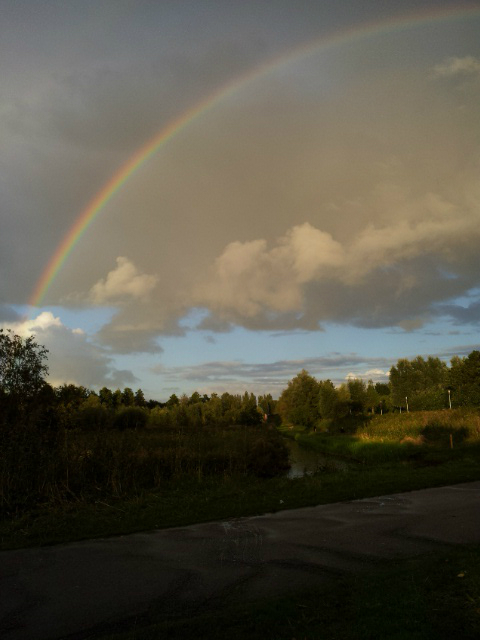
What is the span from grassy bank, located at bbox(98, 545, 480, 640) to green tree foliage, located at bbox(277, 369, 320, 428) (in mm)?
74832

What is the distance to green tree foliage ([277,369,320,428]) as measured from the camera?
8169 centimetres

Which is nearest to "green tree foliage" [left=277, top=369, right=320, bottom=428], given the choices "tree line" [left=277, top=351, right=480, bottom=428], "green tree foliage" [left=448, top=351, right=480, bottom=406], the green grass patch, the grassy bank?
"tree line" [left=277, top=351, right=480, bottom=428]

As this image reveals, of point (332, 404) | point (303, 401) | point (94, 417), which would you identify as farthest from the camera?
point (303, 401)

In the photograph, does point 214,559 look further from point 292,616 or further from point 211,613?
point 292,616

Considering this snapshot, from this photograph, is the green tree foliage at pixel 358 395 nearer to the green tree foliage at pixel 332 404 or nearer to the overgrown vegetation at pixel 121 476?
the green tree foliage at pixel 332 404

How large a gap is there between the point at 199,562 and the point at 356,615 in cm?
354

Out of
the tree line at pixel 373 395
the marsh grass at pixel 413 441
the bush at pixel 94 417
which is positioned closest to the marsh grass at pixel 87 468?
the marsh grass at pixel 413 441

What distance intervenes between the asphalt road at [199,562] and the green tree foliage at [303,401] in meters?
70.0

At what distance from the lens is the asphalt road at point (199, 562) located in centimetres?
625

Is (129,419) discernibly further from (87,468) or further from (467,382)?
(467,382)

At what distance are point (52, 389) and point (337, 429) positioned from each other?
→ 173 ft

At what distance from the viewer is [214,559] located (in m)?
8.38

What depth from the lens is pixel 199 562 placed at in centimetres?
824

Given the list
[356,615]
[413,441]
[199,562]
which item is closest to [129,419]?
[413,441]
